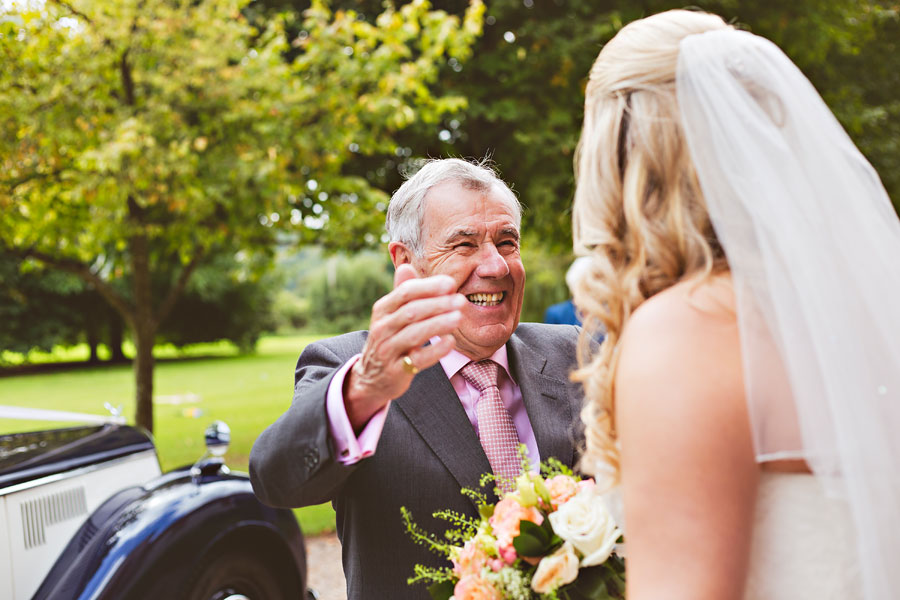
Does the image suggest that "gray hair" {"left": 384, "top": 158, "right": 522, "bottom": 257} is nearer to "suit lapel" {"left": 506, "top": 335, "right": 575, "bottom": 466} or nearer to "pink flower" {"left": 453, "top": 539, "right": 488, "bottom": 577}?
"suit lapel" {"left": 506, "top": 335, "right": 575, "bottom": 466}

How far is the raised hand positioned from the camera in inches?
63.4

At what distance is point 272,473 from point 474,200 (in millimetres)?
1102

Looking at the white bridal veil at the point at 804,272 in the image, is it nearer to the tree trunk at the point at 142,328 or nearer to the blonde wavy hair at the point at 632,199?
the blonde wavy hair at the point at 632,199

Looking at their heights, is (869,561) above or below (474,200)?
below

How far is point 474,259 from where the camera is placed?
8.04 feet

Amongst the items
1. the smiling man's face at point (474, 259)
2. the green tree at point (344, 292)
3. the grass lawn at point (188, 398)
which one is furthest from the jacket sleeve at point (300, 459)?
the green tree at point (344, 292)

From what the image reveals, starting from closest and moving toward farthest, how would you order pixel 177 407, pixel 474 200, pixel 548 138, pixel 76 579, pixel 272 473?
pixel 272 473
pixel 474 200
pixel 76 579
pixel 548 138
pixel 177 407

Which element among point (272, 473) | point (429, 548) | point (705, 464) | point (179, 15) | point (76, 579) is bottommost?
point (76, 579)

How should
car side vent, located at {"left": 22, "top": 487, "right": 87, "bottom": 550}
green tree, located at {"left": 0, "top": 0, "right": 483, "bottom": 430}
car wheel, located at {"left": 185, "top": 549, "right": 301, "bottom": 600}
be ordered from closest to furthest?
car side vent, located at {"left": 22, "top": 487, "right": 87, "bottom": 550} < car wheel, located at {"left": 185, "top": 549, "right": 301, "bottom": 600} < green tree, located at {"left": 0, "top": 0, "right": 483, "bottom": 430}

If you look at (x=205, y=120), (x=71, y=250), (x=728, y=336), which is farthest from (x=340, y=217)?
(x=728, y=336)

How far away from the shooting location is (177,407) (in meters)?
17.1

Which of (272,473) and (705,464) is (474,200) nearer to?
(272,473)

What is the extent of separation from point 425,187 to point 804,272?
1440mm

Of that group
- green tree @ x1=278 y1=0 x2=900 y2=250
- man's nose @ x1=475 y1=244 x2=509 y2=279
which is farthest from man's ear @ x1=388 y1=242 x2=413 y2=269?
green tree @ x1=278 y1=0 x2=900 y2=250
